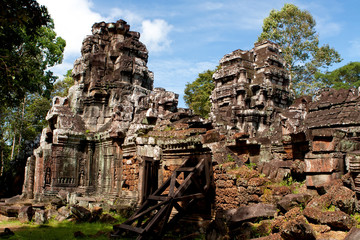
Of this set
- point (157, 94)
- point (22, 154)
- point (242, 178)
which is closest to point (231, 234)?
point (242, 178)

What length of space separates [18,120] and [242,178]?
25.5 m

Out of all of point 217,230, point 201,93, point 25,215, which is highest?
point 201,93

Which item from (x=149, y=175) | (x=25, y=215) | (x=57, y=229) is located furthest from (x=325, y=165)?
(x=25, y=215)

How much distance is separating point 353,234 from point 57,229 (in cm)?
736

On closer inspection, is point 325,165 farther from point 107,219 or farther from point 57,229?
point 57,229

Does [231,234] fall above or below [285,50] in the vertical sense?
below

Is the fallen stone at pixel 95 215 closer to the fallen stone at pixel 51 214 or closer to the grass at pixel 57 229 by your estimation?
the grass at pixel 57 229

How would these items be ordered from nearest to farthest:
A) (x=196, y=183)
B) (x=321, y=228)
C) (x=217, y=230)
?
1. (x=321, y=228)
2. (x=217, y=230)
3. (x=196, y=183)

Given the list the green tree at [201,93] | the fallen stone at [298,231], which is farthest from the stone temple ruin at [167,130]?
the green tree at [201,93]

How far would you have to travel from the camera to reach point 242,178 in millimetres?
5680

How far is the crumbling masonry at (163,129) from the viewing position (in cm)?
584

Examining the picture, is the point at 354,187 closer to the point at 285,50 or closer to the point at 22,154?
the point at 22,154

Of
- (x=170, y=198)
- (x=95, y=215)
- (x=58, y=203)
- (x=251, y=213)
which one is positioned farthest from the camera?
(x=58, y=203)

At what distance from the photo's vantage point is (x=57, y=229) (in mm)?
8383
